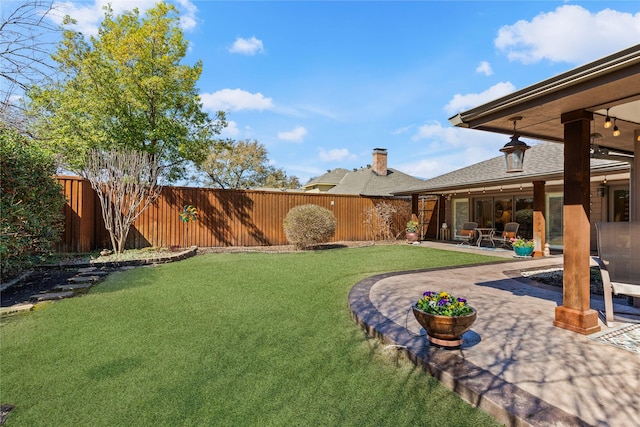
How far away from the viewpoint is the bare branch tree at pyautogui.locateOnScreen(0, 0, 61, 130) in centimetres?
305

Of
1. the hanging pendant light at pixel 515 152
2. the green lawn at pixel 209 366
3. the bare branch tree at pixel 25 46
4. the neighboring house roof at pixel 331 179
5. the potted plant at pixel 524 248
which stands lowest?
the green lawn at pixel 209 366

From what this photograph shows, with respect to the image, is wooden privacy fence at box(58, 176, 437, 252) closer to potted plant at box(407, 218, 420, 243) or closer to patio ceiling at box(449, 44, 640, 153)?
potted plant at box(407, 218, 420, 243)

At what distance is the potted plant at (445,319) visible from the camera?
8.68 ft

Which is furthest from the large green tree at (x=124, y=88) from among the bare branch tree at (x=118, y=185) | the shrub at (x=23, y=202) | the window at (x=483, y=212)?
the window at (x=483, y=212)

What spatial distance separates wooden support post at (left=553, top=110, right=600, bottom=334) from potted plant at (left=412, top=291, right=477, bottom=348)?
1366 mm

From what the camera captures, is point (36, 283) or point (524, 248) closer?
point (36, 283)

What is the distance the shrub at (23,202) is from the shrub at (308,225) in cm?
591

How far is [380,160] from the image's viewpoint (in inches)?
857

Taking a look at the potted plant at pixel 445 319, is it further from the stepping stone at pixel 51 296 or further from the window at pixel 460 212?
the window at pixel 460 212

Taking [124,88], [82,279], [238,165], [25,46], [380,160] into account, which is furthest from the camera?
[238,165]

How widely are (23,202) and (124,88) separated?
688 centimetres

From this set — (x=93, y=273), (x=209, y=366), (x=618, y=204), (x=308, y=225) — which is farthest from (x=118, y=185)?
(x=618, y=204)

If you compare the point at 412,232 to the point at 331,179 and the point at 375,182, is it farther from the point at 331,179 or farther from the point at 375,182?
the point at 331,179

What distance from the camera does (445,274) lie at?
620cm
